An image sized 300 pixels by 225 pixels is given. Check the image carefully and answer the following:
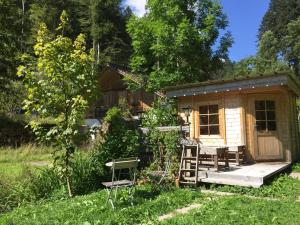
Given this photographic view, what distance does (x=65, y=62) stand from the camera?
842 cm

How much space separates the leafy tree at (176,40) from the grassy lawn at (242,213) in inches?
543

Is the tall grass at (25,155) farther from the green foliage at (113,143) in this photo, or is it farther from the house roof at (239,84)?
the house roof at (239,84)

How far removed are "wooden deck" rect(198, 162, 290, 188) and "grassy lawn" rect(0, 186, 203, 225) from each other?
114cm

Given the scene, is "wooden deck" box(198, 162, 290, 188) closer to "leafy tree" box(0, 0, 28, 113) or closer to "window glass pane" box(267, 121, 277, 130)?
"window glass pane" box(267, 121, 277, 130)

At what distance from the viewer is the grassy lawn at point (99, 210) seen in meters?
6.09

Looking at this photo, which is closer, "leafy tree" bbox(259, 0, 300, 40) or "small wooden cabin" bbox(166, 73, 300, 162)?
"small wooden cabin" bbox(166, 73, 300, 162)

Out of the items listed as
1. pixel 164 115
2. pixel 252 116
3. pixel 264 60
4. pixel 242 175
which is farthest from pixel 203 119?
pixel 264 60

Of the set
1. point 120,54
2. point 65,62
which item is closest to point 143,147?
point 65,62

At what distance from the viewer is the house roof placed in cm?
1049

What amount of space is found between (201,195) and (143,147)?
11.5 ft

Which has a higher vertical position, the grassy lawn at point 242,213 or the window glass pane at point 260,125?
the window glass pane at point 260,125

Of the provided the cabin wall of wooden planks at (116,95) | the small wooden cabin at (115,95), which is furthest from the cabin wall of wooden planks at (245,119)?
the cabin wall of wooden planks at (116,95)

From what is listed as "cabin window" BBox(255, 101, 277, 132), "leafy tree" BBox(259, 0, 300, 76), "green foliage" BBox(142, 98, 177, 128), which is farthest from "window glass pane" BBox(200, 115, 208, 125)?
"leafy tree" BBox(259, 0, 300, 76)

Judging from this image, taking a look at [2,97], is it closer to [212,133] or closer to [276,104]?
[212,133]
